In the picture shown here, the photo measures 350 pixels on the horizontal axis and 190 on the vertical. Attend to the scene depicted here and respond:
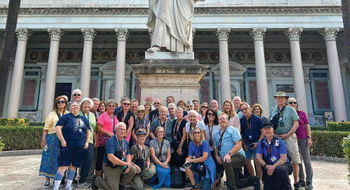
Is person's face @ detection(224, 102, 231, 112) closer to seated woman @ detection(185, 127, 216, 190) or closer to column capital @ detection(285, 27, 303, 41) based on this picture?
seated woman @ detection(185, 127, 216, 190)

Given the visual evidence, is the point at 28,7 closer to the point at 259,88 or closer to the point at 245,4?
the point at 245,4

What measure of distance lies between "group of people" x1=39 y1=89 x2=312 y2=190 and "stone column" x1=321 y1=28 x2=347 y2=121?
21849 mm

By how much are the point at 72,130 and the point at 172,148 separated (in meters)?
1.98

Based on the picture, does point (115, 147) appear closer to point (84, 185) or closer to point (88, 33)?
point (84, 185)

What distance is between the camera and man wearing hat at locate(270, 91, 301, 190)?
4727 mm

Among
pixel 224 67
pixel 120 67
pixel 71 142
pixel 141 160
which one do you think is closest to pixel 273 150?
pixel 141 160

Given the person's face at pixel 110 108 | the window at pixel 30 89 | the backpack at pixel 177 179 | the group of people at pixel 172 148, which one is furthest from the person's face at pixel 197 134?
the window at pixel 30 89

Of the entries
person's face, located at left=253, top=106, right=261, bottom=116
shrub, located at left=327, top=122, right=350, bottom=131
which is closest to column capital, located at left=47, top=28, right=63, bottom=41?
person's face, located at left=253, top=106, right=261, bottom=116

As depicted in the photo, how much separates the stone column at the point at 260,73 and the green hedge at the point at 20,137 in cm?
1944

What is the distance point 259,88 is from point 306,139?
19.4 metres

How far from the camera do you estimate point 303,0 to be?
24.8 metres

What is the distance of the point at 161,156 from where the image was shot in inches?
179

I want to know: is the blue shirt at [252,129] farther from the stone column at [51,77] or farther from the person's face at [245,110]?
the stone column at [51,77]

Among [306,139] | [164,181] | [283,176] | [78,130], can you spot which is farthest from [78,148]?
[306,139]
